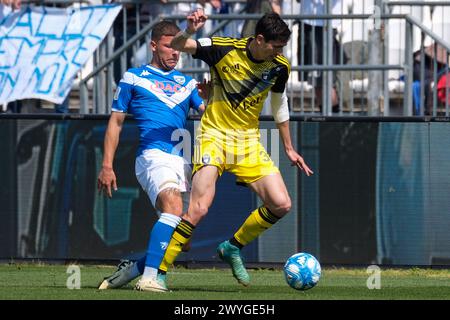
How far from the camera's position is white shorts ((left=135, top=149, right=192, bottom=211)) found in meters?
11.3

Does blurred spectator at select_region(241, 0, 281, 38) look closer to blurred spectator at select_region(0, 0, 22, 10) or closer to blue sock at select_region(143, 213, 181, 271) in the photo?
blurred spectator at select_region(0, 0, 22, 10)

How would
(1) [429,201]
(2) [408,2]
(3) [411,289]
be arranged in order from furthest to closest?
(2) [408,2], (1) [429,201], (3) [411,289]

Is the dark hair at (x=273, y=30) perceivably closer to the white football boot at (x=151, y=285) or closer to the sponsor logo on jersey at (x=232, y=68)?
the sponsor logo on jersey at (x=232, y=68)

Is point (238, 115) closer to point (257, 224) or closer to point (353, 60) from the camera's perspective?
point (257, 224)

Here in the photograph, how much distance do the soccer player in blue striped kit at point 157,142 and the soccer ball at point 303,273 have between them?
1051 millimetres

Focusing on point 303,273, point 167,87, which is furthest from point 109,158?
point 303,273

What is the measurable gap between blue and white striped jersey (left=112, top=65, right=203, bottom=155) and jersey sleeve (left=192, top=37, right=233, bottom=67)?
0.74 metres

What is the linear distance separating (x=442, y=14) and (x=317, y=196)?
3179mm

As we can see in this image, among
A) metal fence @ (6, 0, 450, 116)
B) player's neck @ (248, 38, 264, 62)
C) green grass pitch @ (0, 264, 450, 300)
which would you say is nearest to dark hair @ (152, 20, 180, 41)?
player's neck @ (248, 38, 264, 62)

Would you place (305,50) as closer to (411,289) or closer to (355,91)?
(355,91)

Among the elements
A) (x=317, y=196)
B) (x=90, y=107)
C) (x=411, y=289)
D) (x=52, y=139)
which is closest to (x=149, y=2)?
(x=90, y=107)

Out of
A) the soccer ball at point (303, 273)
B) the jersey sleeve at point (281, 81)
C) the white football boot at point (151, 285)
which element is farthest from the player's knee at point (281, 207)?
the white football boot at point (151, 285)

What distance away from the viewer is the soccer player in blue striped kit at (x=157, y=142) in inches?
429

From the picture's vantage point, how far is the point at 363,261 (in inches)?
587
